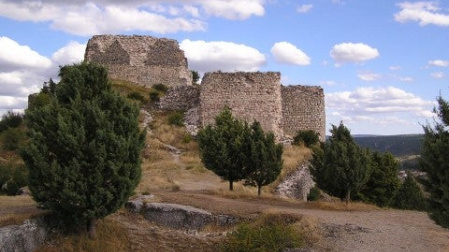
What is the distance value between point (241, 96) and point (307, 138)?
16.4 feet

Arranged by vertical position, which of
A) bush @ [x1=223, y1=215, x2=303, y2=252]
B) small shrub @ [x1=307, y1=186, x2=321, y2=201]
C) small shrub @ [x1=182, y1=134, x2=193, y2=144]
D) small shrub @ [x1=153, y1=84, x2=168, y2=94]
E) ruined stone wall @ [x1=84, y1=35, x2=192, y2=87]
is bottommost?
small shrub @ [x1=307, y1=186, x2=321, y2=201]

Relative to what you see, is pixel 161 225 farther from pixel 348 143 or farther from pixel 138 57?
pixel 138 57

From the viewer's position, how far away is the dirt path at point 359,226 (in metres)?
13.0

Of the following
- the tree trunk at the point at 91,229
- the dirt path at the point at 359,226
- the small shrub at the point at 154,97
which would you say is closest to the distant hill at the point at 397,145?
the dirt path at the point at 359,226

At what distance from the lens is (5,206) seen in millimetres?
15320

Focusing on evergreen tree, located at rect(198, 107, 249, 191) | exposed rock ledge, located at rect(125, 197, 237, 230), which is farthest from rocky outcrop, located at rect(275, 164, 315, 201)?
exposed rock ledge, located at rect(125, 197, 237, 230)

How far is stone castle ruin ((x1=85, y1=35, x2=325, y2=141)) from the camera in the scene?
31.4m

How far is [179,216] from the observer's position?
51.0 ft

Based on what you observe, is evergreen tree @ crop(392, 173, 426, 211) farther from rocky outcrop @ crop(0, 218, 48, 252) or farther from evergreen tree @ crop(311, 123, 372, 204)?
rocky outcrop @ crop(0, 218, 48, 252)

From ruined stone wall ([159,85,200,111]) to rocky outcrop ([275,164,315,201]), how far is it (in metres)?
9.69

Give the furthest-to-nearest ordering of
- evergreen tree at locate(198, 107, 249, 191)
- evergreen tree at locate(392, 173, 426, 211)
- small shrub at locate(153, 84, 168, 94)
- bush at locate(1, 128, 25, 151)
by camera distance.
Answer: small shrub at locate(153, 84, 168, 94) < bush at locate(1, 128, 25, 151) < evergreen tree at locate(392, 173, 426, 211) < evergreen tree at locate(198, 107, 249, 191)

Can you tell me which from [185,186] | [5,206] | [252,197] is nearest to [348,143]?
[252,197]

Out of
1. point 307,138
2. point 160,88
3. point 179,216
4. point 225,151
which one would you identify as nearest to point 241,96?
point 307,138

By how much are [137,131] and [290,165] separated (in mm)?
14742
